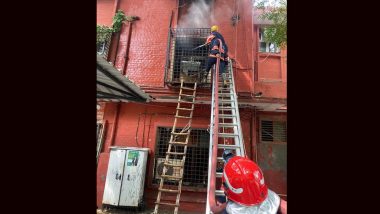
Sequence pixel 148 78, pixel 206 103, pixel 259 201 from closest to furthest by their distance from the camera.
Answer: pixel 259 201, pixel 206 103, pixel 148 78

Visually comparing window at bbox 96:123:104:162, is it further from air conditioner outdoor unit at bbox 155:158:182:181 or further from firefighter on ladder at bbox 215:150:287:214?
firefighter on ladder at bbox 215:150:287:214

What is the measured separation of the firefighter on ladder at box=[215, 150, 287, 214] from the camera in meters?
1.95

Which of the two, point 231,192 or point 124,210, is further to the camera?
point 124,210

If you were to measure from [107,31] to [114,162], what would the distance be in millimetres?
4951

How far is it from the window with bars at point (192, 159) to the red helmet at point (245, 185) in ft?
17.0

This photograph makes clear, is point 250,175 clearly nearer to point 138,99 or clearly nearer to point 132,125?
point 138,99

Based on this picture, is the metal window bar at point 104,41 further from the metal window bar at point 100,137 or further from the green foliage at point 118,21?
the metal window bar at point 100,137

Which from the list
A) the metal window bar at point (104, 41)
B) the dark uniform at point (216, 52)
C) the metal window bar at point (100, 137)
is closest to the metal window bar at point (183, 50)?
the dark uniform at point (216, 52)

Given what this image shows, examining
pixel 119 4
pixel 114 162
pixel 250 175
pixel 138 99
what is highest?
pixel 119 4

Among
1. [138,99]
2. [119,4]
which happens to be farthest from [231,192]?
[119,4]

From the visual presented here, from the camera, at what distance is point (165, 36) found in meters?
8.62

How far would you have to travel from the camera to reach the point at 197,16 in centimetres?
876

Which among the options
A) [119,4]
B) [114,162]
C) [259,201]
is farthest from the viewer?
[119,4]

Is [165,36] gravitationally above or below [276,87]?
above
